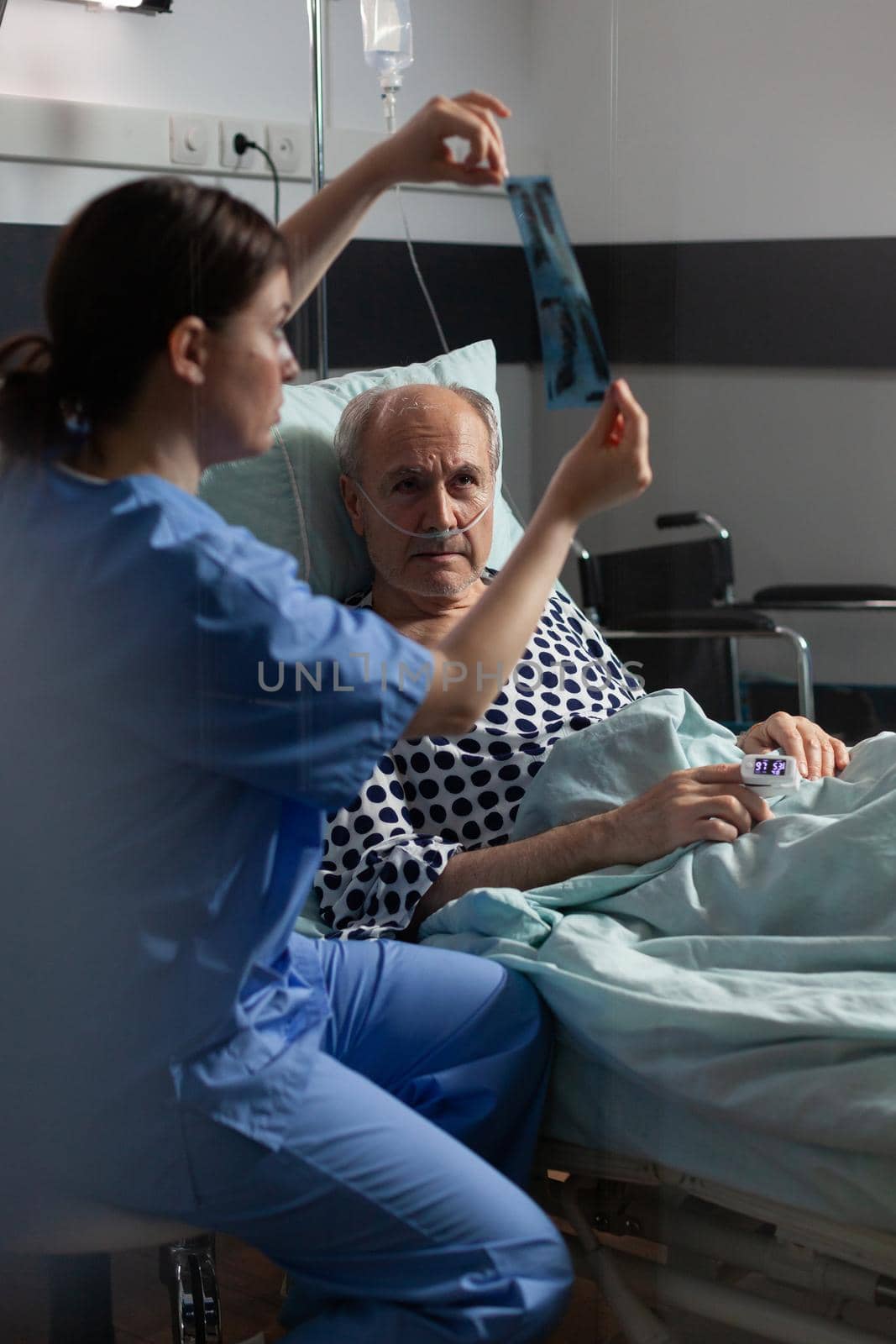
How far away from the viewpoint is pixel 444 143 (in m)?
0.80

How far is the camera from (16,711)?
760 millimetres

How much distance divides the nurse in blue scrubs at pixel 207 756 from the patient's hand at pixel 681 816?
1.05ft

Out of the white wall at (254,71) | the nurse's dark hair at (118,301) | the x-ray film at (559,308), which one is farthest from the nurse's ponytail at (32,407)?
the x-ray film at (559,308)

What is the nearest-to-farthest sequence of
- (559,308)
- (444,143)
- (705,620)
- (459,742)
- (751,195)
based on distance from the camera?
1. (444,143)
2. (559,308)
3. (459,742)
4. (705,620)
5. (751,195)

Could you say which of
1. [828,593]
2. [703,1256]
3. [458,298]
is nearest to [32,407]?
[458,298]

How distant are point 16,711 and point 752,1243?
628 millimetres

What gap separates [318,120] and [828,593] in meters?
1.47

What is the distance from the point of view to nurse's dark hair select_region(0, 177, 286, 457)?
70cm

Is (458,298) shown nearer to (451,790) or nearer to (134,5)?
A: (134,5)

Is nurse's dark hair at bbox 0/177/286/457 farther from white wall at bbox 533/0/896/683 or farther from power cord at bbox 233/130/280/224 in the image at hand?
white wall at bbox 533/0/896/683

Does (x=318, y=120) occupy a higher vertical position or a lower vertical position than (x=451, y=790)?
higher

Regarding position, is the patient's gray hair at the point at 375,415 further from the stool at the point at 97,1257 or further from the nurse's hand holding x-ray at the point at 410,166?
the stool at the point at 97,1257

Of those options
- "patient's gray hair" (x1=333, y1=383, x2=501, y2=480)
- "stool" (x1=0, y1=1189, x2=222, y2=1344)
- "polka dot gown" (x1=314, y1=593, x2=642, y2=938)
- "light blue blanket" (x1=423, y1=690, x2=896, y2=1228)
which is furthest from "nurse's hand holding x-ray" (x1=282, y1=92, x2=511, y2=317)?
"stool" (x1=0, y1=1189, x2=222, y2=1344)

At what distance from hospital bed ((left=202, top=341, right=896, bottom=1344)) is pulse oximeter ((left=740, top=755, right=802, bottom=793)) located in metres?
0.28
